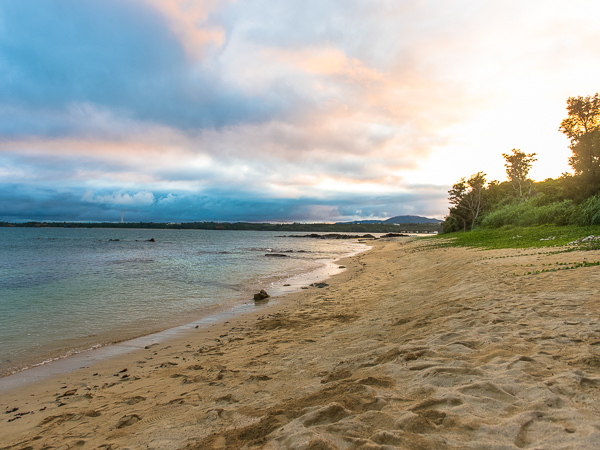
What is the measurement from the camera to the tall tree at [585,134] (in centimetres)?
3738

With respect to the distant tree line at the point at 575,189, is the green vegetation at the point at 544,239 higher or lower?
lower

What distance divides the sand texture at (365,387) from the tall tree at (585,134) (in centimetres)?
4088

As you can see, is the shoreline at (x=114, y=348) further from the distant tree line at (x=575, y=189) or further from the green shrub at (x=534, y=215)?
the green shrub at (x=534, y=215)

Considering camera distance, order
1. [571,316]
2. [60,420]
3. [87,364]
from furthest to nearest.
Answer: [87,364] < [571,316] < [60,420]

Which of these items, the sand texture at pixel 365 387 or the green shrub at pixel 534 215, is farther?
the green shrub at pixel 534 215

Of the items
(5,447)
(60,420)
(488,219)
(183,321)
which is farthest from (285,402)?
(488,219)

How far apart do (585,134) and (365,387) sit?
2001 inches

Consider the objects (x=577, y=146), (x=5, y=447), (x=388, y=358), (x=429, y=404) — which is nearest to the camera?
(x=429, y=404)

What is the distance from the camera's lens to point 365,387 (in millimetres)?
4199

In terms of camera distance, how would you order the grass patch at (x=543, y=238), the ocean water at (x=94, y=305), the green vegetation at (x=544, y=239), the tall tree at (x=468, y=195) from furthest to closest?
the tall tree at (x=468, y=195) → the grass patch at (x=543, y=238) → the green vegetation at (x=544, y=239) → the ocean water at (x=94, y=305)

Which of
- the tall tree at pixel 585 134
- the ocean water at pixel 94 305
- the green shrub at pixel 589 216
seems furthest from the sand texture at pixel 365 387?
the tall tree at pixel 585 134

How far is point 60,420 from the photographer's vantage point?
4.71 meters

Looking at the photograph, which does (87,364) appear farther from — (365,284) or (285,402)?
(365,284)

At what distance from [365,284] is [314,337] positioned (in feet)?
29.6
